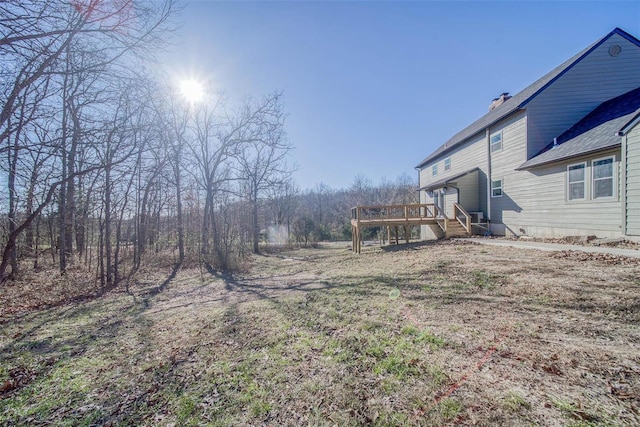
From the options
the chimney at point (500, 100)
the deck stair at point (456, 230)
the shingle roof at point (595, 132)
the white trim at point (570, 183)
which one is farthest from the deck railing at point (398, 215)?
the chimney at point (500, 100)

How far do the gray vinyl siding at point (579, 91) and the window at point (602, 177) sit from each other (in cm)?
262

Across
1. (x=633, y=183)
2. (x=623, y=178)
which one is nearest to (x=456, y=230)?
(x=623, y=178)

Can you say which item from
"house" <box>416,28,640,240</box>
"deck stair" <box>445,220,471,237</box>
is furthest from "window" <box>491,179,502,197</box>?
"deck stair" <box>445,220,471,237</box>

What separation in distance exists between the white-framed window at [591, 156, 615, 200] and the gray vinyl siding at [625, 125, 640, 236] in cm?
77

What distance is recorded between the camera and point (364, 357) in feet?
10.00

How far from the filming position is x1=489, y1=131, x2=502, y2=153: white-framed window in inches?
486

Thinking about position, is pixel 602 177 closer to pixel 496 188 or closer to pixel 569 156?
pixel 569 156

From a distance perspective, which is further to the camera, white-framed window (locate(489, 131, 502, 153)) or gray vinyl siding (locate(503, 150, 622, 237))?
white-framed window (locate(489, 131, 502, 153))

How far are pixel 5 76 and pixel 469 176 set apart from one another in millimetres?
16533

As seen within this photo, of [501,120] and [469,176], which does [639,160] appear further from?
[469,176]

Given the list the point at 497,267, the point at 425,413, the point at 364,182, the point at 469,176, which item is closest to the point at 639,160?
the point at 497,267

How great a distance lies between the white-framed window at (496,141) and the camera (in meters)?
12.3

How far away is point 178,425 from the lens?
2.31 meters

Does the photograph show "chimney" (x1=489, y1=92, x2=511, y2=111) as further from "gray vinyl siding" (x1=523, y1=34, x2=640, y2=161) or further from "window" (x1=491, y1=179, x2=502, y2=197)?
"window" (x1=491, y1=179, x2=502, y2=197)
